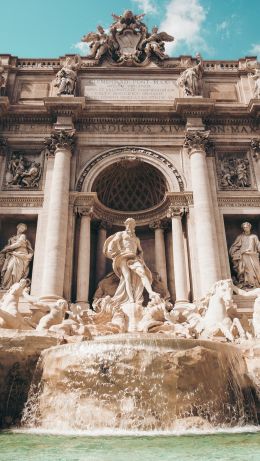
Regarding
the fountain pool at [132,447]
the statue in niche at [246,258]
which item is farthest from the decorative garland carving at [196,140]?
the fountain pool at [132,447]

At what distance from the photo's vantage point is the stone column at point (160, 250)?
15945mm

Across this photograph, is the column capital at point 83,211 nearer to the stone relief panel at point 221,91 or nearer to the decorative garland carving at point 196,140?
the decorative garland carving at point 196,140

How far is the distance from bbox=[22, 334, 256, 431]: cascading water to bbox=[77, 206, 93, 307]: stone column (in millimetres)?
6479

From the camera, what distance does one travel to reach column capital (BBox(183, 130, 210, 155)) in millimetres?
16484

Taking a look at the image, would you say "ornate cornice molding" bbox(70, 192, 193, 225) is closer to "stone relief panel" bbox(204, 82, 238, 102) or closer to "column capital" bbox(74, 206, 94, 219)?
"column capital" bbox(74, 206, 94, 219)

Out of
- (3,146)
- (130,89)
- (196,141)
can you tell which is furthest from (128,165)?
(3,146)

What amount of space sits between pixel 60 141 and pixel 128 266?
6477mm

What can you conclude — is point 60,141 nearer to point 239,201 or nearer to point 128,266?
point 128,266

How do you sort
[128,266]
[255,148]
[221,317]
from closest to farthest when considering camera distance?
[221,317], [128,266], [255,148]

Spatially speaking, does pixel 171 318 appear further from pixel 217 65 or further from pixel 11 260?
pixel 217 65

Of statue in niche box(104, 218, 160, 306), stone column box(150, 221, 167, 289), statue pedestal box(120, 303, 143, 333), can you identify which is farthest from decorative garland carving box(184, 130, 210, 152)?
statue pedestal box(120, 303, 143, 333)

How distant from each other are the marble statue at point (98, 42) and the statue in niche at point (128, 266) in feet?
33.2

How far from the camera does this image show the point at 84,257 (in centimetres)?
1474

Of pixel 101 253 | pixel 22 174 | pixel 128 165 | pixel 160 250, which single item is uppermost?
pixel 128 165
